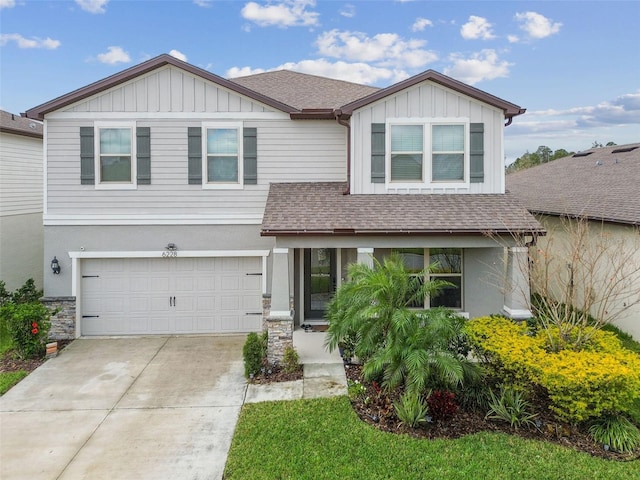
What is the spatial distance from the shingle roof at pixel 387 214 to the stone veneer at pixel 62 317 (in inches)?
232

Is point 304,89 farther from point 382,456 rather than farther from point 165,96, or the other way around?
point 382,456

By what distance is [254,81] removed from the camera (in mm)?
14250

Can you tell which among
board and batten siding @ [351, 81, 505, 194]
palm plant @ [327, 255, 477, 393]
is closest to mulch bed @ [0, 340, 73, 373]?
palm plant @ [327, 255, 477, 393]

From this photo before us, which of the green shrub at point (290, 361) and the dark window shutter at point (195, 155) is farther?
the dark window shutter at point (195, 155)

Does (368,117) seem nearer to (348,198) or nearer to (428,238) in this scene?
(348,198)

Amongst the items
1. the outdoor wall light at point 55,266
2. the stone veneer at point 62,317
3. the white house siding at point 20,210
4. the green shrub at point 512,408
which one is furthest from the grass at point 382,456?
the white house siding at point 20,210

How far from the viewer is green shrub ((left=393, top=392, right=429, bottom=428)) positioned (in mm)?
6074

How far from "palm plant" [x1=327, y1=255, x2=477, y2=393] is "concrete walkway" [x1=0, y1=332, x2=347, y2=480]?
1.32m

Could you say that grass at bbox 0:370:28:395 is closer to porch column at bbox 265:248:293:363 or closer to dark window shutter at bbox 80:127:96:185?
dark window shutter at bbox 80:127:96:185

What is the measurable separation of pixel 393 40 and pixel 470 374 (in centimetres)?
1615

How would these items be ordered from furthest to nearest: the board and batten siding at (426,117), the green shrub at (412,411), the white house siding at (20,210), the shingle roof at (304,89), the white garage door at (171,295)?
the white house siding at (20,210) → the shingle roof at (304,89) → the white garage door at (171,295) → the board and batten siding at (426,117) → the green shrub at (412,411)

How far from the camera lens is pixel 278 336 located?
862 cm

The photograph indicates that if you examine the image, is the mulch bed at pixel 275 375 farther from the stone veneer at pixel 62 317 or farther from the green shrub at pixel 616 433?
the stone veneer at pixel 62 317

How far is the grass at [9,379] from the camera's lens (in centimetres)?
789
